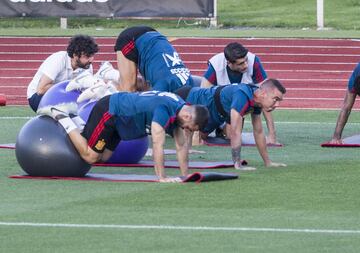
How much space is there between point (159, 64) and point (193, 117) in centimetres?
275

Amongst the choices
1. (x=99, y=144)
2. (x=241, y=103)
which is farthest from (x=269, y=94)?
(x=99, y=144)

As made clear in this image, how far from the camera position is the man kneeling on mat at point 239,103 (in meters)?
12.8

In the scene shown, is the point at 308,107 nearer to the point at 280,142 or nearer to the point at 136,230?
the point at 280,142

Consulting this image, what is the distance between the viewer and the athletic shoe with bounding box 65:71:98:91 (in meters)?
13.5

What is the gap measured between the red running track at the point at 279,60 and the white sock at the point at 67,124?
7.75 m

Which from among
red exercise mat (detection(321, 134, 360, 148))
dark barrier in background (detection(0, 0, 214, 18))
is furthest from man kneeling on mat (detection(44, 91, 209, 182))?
dark barrier in background (detection(0, 0, 214, 18))

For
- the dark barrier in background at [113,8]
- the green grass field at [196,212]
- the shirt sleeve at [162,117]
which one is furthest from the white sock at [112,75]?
the dark barrier in background at [113,8]

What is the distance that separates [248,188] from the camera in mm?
11758

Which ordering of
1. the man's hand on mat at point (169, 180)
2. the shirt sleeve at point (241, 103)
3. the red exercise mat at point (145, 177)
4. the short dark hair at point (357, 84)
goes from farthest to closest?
the short dark hair at point (357, 84), the shirt sleeve at point (241, 103), the red exercise mat at point (145, 177), the man's hand on mat at point (169, 180)

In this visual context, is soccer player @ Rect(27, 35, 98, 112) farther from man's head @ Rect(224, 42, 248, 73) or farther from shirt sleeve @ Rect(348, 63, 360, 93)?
shirt sleeve @ Rect(348, 63, 360, 93)

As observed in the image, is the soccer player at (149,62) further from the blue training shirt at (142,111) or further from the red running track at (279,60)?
the red running track at (279,60)

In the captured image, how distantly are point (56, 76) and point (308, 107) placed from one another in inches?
232

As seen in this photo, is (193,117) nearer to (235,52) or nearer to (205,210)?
(205,210)

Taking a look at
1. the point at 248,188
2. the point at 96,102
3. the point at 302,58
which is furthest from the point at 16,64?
the point at 248,188
